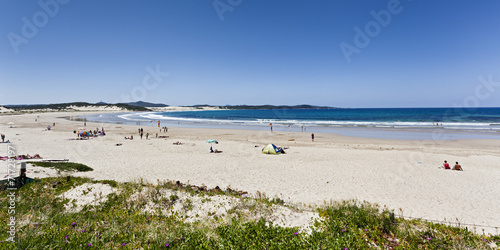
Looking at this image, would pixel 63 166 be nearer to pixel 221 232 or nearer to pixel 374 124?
pixel 221 232

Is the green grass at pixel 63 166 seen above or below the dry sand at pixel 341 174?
above

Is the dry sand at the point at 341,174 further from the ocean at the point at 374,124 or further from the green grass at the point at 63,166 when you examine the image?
the ocean at the point at 374,124

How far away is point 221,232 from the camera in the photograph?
5.23m

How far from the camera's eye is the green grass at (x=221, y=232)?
184 inches

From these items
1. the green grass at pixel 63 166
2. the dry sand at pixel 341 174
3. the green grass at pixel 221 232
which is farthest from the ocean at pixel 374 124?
the green grass at pixel 63 166

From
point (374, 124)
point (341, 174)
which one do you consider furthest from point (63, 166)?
point (374, 124)

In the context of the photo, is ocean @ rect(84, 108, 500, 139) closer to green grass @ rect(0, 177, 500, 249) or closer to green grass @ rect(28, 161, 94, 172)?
green grass @ rect(0, 177, 500, 249)

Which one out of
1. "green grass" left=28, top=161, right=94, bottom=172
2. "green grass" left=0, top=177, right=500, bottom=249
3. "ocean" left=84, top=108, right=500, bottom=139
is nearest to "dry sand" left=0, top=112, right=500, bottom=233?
"green grass" left=28, top=161, right=94, bottom=172

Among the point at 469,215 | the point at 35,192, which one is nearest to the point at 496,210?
the point at 469,215

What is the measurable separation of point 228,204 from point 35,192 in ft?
22.5

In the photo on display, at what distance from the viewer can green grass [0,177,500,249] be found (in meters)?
4.68

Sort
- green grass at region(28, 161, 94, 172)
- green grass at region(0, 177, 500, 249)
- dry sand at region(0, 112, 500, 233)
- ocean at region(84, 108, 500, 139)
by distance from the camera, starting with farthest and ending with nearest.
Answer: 1. ocean at region(84, 108, 500, 139)
2. green grass at region(28, 161, 94, 172)
3. dry sand at region(0, 112, 500, 233)
4. green grass at region(0, 177, 500, 249)

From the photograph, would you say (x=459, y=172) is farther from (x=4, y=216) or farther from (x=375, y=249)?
(x=4, y=216)

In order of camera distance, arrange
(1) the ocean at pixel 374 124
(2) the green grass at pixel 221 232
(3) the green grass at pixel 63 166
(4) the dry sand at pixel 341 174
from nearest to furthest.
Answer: (2) the green grass at pixel 221 232
(4) the dry sand at pixel 341 174
(3) the green grass at pixel 63 166
(1) the ocean at pixel 374 124
